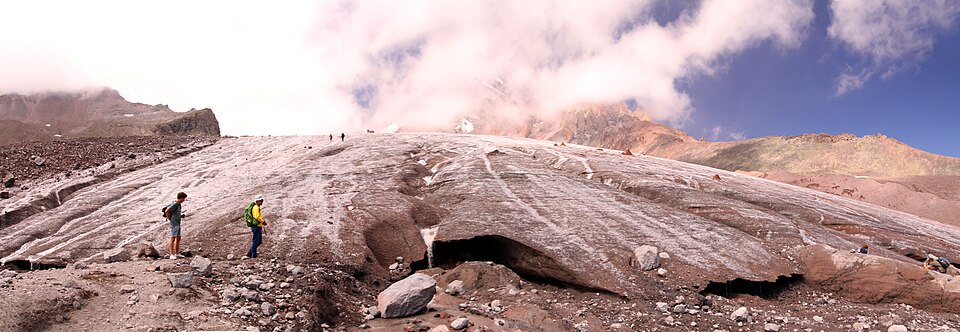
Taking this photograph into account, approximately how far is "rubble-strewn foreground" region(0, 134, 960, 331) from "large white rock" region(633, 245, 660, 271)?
8 centimetres

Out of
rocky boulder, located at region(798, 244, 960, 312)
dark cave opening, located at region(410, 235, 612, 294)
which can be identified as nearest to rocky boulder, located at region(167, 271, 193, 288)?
dark cave opening, located at region(410, 235, 612, 294)

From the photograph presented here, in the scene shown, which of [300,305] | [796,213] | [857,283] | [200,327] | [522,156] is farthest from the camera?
[522,156]

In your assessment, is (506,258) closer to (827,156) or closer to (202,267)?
(202,267)

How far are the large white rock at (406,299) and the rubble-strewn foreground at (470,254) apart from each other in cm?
27

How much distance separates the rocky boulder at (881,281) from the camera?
1656cm

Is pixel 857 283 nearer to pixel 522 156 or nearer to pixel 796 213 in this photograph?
pixel 796 213

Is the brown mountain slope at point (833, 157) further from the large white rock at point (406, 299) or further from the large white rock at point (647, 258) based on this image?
the large white rock at point (406, 299)

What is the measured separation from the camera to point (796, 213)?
1095 inches

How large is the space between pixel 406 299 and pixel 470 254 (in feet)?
23.7

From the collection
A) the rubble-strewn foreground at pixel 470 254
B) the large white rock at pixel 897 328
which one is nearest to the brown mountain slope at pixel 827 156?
the rubble-strewn foreground at pixel 470 254

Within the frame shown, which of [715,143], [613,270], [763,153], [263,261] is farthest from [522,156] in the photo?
[715,143]

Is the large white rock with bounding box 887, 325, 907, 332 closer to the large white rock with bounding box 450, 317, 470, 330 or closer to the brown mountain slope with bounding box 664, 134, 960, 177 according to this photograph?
the large white rock with bounding box 450, 317, 470, 330

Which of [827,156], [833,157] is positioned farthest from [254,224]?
[827,156]

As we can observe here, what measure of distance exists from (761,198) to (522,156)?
18.0 meters
